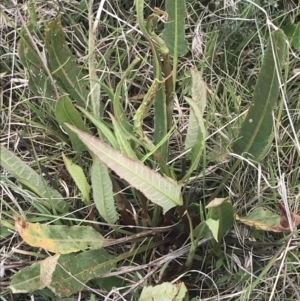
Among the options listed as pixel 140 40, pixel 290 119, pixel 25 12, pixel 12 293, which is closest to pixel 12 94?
pixel 25 12

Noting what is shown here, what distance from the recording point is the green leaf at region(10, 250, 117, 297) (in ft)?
2.81

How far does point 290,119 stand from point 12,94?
21.3 inches

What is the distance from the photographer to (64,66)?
94 centimetres

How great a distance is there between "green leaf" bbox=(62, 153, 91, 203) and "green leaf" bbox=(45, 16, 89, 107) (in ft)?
0.44

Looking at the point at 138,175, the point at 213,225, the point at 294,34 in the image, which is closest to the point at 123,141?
the point at 138,175

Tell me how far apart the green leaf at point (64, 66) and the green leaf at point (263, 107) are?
0.29 meters

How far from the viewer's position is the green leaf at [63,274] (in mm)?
856

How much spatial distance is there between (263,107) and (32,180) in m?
0.41

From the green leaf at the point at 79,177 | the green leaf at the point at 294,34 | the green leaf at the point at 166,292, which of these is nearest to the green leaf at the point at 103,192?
the green leaf at the point at 79,177

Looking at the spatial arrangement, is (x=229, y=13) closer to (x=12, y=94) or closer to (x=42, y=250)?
(x=12, y=94)

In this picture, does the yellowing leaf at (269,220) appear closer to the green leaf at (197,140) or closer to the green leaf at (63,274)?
the green leaf at (197,140)

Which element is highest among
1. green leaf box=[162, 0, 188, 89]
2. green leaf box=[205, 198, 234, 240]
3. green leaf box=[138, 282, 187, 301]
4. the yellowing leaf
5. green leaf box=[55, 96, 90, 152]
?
green leaf box=[162, 0, 188, 89]

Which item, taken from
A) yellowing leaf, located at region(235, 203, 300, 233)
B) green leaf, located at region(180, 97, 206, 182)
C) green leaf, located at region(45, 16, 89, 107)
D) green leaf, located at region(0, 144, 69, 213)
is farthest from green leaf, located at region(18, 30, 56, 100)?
yellowing leaf, located at region(235, 203, 300, 233)

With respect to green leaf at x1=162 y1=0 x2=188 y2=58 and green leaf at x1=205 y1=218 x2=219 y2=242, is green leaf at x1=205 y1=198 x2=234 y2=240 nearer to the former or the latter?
Answer: green leaf at x1=205 y1=218 x2=219 y2=242
